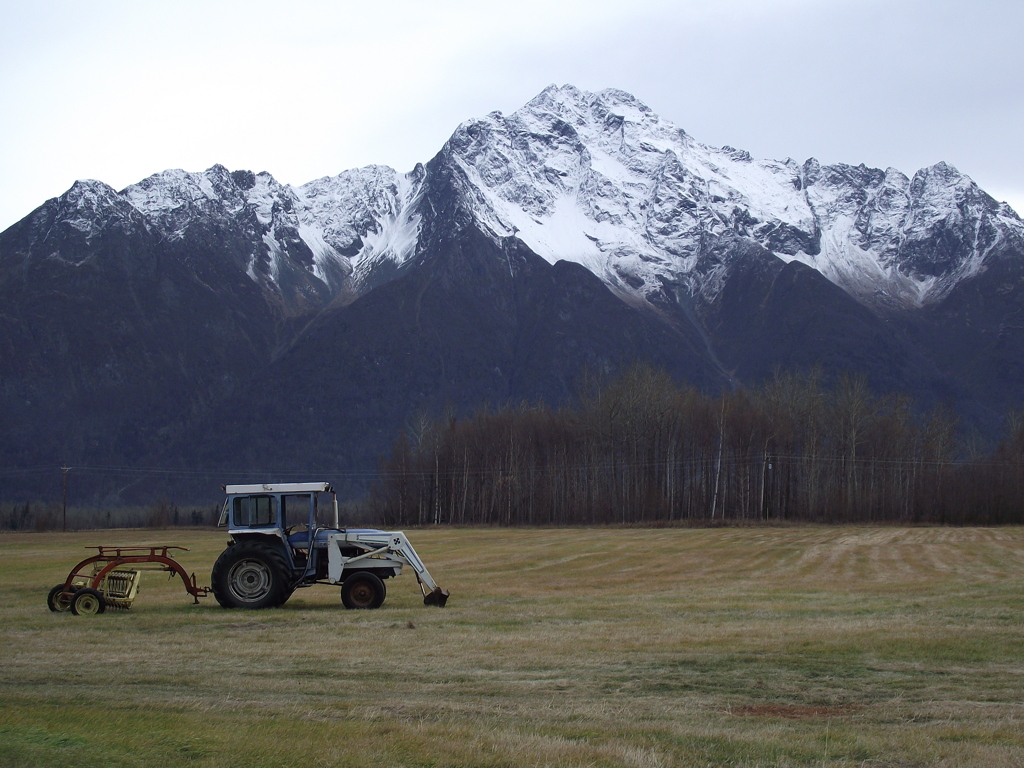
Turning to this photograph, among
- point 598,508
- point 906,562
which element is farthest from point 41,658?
point 598,508

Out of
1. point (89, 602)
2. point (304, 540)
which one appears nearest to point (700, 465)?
point (304, 540)

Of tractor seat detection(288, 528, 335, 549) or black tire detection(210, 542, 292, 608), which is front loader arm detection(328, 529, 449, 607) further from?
black tire detection(210, 542, 292, 608)

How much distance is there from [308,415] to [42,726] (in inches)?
7243

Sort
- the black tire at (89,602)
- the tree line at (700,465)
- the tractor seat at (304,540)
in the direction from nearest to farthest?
the black tire at (89,602) → the tractor seat at (304,540) → the tree line at (700,465)

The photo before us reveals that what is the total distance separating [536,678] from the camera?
1412cm

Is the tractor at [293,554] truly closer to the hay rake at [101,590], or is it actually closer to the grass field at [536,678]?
the grass field at [536,678]

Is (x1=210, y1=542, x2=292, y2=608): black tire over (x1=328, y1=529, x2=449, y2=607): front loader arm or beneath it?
beneath

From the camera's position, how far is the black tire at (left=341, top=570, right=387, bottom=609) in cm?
2292

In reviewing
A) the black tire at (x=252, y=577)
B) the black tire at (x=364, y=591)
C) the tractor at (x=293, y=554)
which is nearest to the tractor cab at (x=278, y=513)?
the tractor at (x=293, y=554)

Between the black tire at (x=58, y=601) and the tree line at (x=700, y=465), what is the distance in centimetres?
6395

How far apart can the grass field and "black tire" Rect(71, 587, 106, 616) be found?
0.48 metres

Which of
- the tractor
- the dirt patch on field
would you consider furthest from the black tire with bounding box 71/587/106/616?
the dirt patch on field

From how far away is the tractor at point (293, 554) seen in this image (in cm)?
2283

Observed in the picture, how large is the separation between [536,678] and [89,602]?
13.6m
